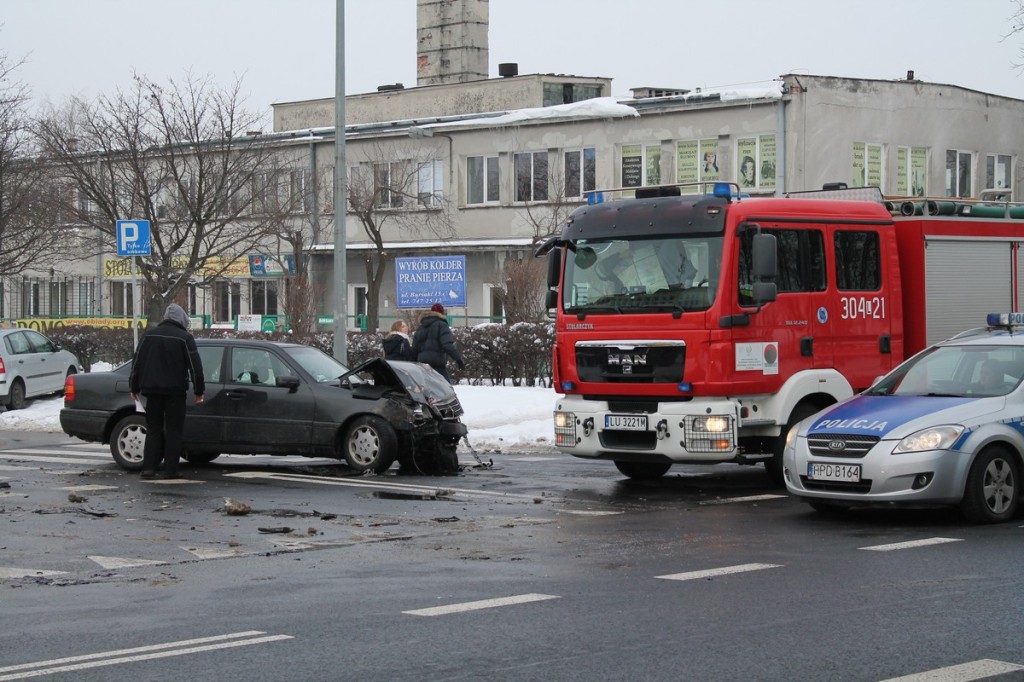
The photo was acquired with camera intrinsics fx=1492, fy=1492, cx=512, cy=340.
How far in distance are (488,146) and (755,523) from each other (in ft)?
119

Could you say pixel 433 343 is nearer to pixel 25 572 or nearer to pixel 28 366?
pixel 28 366

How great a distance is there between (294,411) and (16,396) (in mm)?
12762

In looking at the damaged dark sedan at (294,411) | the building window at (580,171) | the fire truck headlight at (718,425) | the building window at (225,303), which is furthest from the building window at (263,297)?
the fire truck headlight at (718,425)

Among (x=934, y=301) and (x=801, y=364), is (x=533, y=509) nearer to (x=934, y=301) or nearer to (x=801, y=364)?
(x=801, y=364)

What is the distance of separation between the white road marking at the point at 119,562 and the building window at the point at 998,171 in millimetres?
Answer: 39955

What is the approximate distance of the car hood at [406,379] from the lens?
16.6 metres

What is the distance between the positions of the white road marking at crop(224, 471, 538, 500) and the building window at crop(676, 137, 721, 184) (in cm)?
2758

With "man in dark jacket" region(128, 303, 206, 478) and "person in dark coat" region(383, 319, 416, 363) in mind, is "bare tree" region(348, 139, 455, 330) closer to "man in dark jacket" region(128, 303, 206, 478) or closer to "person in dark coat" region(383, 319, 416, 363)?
"person in dark coat" region(383, 319, 416, 363)

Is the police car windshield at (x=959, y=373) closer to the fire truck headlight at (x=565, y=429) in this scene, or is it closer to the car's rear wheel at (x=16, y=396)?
the fire truck headlight at (x=565, y=429)

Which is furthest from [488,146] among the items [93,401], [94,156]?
[93,401]

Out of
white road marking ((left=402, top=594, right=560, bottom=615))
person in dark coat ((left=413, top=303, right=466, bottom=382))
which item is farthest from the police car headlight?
person in dark coat ((left=413, top=303, right=466, bottom=382))

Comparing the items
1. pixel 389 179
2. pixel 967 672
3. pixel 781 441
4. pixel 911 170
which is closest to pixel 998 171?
pixel 911 170

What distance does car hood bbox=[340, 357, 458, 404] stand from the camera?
54.5 ft

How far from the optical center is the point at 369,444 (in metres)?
16.4
